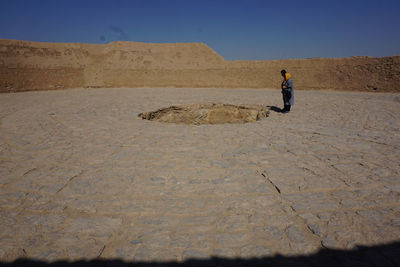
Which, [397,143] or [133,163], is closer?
[133,163]

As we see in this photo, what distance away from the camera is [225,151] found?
473cm

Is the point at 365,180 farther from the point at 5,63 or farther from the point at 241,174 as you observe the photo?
the point at 5,63

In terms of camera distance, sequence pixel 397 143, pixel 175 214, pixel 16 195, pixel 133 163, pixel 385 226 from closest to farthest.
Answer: pixel 385 226 < pixel 175 214 < pixel 16 195 < pixel 133 163 < pixel 397 143

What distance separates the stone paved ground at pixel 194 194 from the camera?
7.39ft

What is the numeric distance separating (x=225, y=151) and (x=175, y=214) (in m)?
2.24

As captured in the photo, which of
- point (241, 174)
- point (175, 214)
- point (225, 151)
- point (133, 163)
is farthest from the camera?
point (225, 151)

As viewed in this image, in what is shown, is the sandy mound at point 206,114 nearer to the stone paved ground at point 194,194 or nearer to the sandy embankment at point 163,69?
the stone paved ground at point 194,194

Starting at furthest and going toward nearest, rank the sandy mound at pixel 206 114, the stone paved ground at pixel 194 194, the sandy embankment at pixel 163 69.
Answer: the sandy embankment at pixel 163 69 → the sandy mound at pixel 206 114 → the stone paved ground at pixel 194 194

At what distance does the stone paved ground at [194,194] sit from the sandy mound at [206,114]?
4.11 m

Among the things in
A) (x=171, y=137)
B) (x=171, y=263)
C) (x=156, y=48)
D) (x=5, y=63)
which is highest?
(x=156, y=48)

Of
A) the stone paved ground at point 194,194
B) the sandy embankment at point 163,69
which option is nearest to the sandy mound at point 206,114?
the stone paved ground at point 194,194

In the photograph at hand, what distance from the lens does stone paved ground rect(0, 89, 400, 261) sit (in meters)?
2.25

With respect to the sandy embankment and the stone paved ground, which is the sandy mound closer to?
the stone paved ground

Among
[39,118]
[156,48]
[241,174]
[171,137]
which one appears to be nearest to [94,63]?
[156,48]
